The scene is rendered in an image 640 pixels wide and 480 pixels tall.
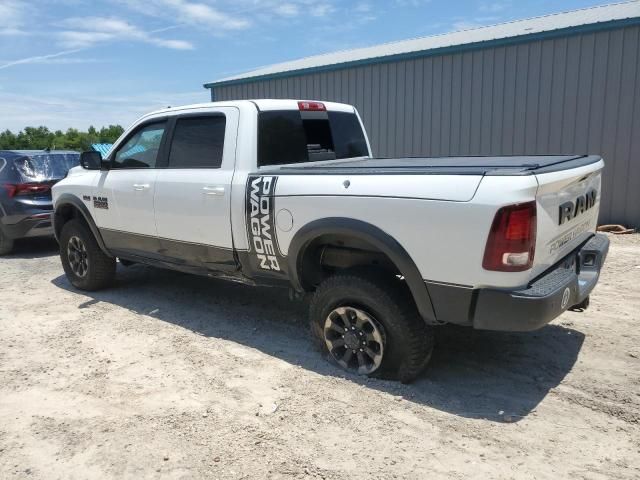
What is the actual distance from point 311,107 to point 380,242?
2.04 meters

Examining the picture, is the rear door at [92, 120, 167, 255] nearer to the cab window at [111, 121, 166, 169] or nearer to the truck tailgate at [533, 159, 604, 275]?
the cab window at [111, 121, 166, 169]

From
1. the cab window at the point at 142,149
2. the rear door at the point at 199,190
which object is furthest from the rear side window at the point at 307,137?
the cab window at the point at 142,149

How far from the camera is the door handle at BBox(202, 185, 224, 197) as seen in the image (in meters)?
4.40

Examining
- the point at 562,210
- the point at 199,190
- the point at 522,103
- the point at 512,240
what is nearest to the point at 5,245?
the point at 199,190

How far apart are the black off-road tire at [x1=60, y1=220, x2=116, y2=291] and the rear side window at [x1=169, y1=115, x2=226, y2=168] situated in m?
1.72

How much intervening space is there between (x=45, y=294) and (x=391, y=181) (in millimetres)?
4693

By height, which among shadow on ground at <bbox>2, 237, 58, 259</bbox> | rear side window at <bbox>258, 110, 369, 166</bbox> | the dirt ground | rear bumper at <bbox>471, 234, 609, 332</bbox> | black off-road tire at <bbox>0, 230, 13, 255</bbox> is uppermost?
rear side window at <bbox>258, 110, 369, 166</bbox>

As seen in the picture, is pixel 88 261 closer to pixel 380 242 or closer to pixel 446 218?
pixel 380 242

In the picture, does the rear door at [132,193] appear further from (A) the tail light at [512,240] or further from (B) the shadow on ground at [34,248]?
(B) the shadow on ground at [34,248]

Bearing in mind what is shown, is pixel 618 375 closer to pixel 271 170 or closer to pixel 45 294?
pixel 271 170

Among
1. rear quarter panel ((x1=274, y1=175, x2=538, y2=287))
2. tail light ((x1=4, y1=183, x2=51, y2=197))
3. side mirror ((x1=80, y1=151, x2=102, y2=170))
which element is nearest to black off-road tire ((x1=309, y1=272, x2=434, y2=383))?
rear quarter panel ((x1=274, y1=175, x2=538, y2=287))

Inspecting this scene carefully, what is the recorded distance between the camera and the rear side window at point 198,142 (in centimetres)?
462

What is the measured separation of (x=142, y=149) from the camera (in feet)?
17.6

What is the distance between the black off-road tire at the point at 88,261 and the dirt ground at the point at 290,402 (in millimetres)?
739
